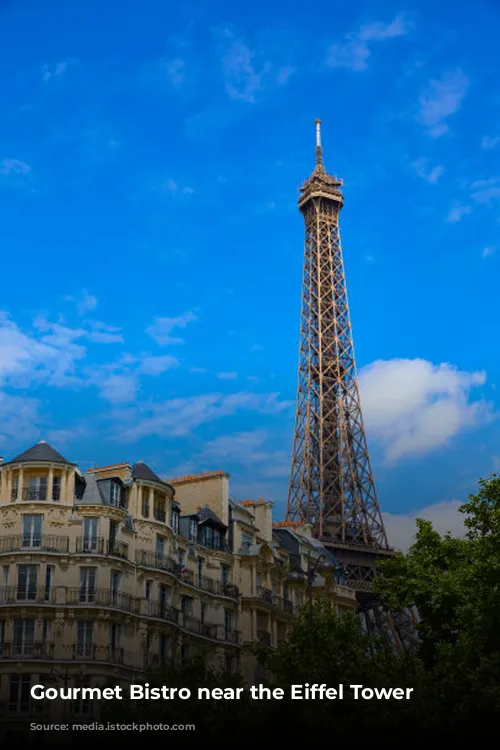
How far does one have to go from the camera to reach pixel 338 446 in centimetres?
12131

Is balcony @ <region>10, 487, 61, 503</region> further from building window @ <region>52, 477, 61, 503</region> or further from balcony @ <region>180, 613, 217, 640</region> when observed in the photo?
balcony @ <region>180, 613, 217, 640</region>

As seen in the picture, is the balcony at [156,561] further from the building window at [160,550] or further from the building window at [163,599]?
the building window at [163,599]

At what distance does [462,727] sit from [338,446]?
8268cm

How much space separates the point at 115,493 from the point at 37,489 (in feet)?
13.5

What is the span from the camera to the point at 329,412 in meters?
123

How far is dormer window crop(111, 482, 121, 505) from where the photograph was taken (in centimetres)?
5628

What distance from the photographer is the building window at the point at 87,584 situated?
52938 millimetres

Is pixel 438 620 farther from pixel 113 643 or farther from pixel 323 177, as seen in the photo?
pixel 323 177

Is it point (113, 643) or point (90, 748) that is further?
point (113, 643)

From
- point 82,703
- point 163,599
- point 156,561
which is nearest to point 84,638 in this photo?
point 82,703

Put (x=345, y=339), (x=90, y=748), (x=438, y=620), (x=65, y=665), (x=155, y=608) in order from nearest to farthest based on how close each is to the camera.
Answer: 1. (x=90, y=748)
2. (x=65, y=665)
3. (x=155, y=608)
4. (x=438, y=620)
5. (x=345, y=339)

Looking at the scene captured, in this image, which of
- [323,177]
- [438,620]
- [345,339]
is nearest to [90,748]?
[438,620]

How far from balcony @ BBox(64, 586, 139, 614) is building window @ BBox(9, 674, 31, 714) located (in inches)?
155

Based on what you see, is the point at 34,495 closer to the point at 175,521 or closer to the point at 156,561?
the point at 156,561
